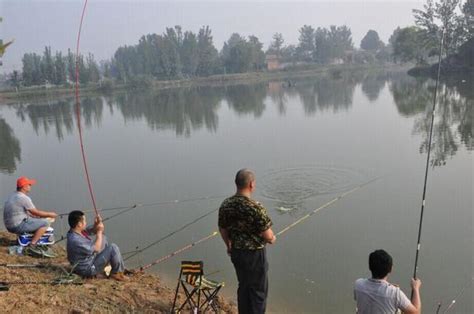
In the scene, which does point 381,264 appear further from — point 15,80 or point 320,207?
point 15,80

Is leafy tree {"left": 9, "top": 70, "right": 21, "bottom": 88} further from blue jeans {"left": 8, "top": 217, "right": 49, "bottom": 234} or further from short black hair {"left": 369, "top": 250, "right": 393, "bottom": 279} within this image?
short black hair {"left": 369, "top": 250, "right": 393, "bottom": 279}

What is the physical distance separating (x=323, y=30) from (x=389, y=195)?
414 feet

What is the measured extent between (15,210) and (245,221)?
12.3 feet

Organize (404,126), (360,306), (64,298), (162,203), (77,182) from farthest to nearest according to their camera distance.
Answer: (404,126) < (77,182) < (162,203) < (64,298) < (360,306)

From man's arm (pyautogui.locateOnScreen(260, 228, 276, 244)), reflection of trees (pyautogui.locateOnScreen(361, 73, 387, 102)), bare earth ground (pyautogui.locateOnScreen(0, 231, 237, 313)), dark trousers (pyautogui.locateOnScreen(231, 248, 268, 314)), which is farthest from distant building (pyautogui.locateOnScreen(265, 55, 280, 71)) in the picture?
man's arm (pyautogui.locateOnScreen(260, 228, 276, 244))

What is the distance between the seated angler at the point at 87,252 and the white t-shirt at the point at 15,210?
4.40ft

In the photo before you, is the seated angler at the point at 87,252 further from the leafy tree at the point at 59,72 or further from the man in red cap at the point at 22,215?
the leafy tree at the point at 59,72

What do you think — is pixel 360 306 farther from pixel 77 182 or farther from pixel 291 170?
pixel 77 182

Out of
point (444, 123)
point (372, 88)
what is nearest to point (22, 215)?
point (444, 123)

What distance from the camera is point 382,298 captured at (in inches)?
119

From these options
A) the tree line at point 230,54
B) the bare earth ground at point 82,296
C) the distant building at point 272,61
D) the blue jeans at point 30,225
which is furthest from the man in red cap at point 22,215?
the distant building at point 272,61

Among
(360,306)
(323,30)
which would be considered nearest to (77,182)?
(360,306)

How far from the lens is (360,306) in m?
3.15

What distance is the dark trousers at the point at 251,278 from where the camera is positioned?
3.63 metres
